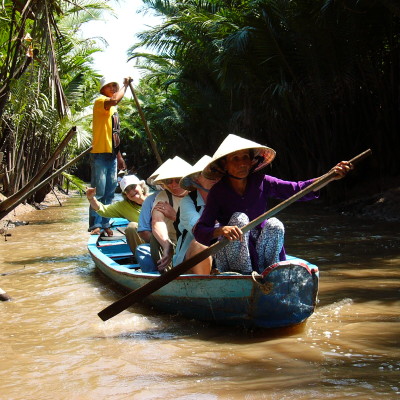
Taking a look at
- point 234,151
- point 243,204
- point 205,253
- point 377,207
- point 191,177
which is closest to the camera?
point 205,253

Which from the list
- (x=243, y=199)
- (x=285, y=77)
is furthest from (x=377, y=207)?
(x=243, y=199)

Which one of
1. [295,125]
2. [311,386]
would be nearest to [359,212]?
[295,125]

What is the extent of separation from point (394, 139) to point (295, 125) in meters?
3.05

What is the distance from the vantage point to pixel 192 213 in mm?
5336

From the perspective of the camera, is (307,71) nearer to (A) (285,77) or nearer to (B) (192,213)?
(A) (285,77)

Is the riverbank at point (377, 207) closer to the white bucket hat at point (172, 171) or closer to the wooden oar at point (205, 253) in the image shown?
the white bucket hat at point (172, 171)

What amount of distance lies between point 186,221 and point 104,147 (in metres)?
3.76

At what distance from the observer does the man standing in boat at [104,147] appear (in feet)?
28.6

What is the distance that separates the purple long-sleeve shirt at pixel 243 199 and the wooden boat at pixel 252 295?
→ 0.31 metres

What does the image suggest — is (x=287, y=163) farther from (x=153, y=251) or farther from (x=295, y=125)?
(x=153, y=251)

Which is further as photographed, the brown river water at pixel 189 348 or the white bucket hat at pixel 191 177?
the white bucket hat at pixel 191 177

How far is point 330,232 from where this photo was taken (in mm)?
11203

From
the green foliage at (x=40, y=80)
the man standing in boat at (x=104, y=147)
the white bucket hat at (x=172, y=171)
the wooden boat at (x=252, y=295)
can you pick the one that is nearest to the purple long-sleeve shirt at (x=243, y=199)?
the wooden boat at (x=252, y=295)

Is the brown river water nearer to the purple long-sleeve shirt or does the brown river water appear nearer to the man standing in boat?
the purple long-sleeve shirt
